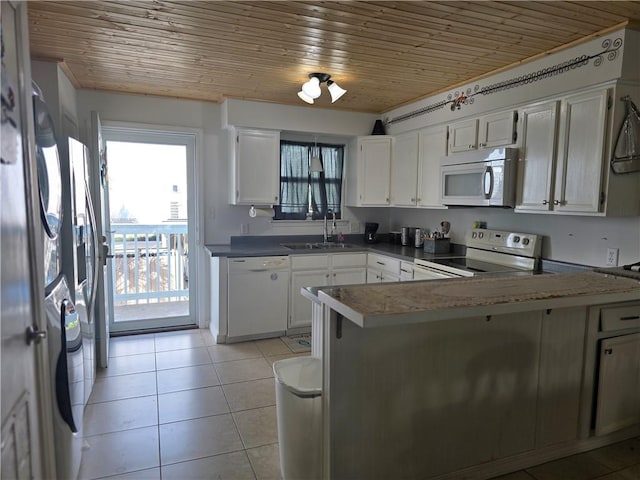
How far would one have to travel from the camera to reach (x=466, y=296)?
1869 mm

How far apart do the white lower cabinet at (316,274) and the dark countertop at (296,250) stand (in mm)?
70

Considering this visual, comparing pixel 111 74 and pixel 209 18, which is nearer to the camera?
pixel 209 18

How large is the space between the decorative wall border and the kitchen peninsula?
1.29 m

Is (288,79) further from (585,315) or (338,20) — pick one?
(585,315)

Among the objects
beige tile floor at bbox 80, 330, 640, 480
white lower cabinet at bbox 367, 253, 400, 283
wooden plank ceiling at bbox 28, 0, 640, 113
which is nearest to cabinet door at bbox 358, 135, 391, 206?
white lower cabinet at bbox 367, 253, 400, 283

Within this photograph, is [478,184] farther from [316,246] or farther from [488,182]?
[316,246]

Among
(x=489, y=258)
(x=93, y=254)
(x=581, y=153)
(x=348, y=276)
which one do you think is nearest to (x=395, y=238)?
(x=348, y=276)

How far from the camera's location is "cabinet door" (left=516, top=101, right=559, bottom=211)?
9.05 feet

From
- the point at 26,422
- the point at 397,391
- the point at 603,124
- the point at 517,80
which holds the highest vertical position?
the point at 517,80

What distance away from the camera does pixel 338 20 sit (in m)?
2.26

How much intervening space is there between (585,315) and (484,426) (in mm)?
795

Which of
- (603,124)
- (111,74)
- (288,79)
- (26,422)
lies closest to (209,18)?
(288,79)

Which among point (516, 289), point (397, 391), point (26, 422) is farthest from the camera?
point (516, 289)

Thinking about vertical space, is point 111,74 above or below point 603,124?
above
